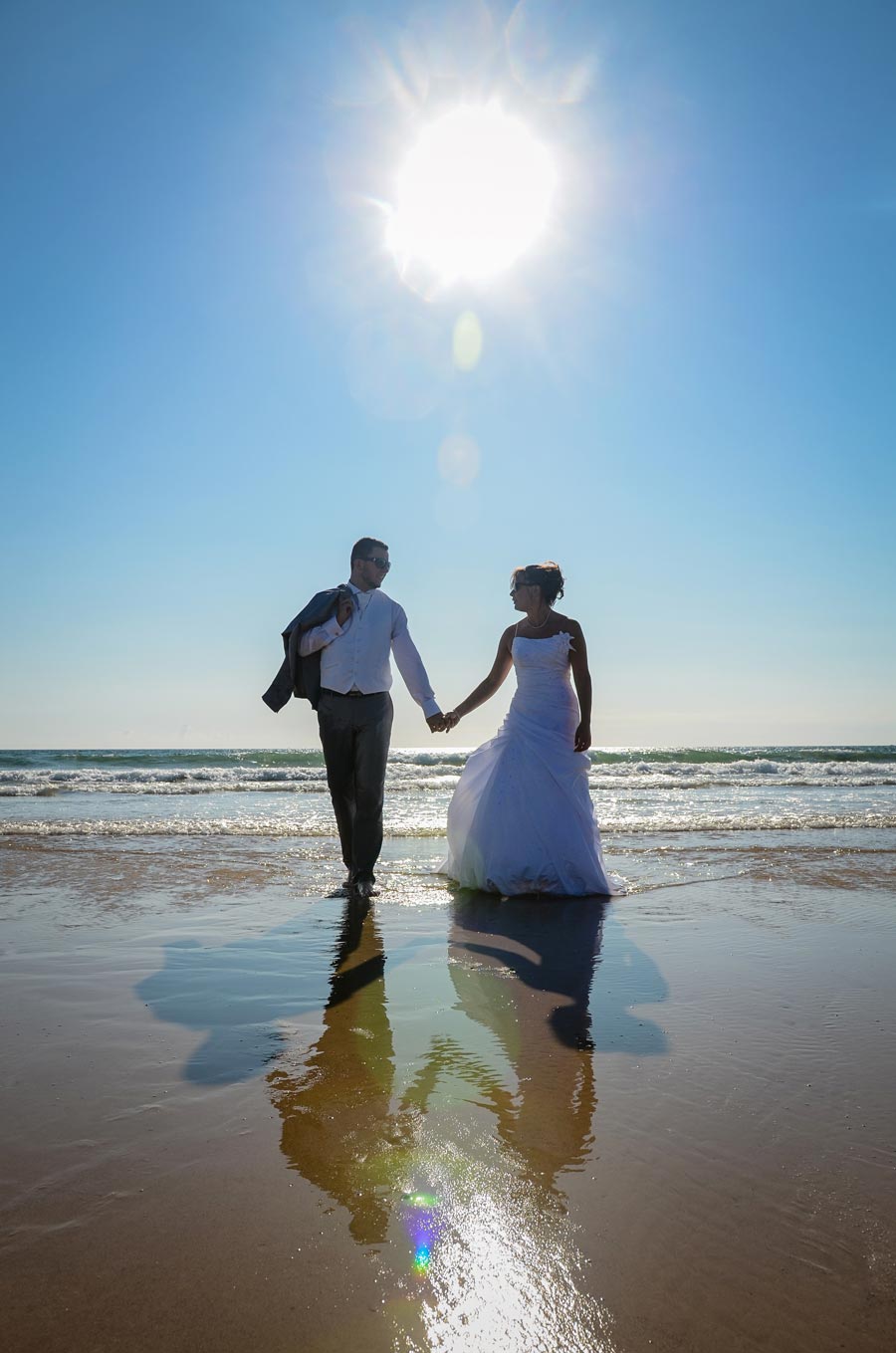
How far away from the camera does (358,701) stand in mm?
5746

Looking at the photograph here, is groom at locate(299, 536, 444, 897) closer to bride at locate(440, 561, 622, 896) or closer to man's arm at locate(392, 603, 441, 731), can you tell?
man's arm at locate(392, 603, 441, 731)

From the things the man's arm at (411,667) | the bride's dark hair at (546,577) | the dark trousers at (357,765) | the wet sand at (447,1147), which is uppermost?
the bride's dark hair at (546,577)

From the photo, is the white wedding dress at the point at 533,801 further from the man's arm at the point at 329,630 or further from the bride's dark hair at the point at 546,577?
the man's arm at the point at 329,630

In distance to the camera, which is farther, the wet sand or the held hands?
the held hands

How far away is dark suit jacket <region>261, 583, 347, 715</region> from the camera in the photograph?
5.83 meters

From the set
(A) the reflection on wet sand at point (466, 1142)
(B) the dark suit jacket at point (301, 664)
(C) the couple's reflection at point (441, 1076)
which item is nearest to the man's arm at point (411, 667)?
(B) the dark suit jacket at point (301, 664)

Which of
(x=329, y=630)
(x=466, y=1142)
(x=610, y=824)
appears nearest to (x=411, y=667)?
(x=329, y=630)

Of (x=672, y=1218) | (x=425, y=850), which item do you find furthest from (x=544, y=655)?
(x=672, y=1218)

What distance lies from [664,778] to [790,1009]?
2267 cm

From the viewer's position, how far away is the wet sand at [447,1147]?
1330 millimetres

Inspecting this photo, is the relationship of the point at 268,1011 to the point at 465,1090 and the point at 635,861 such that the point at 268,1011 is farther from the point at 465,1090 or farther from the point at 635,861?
the point at 635,861

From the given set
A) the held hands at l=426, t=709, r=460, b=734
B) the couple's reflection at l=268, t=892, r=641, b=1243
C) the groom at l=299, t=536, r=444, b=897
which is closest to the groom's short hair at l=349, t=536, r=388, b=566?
the groom at l=299, t=536, r=444, b=897

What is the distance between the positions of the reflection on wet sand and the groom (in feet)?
7.36

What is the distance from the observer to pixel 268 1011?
9.43 ft
